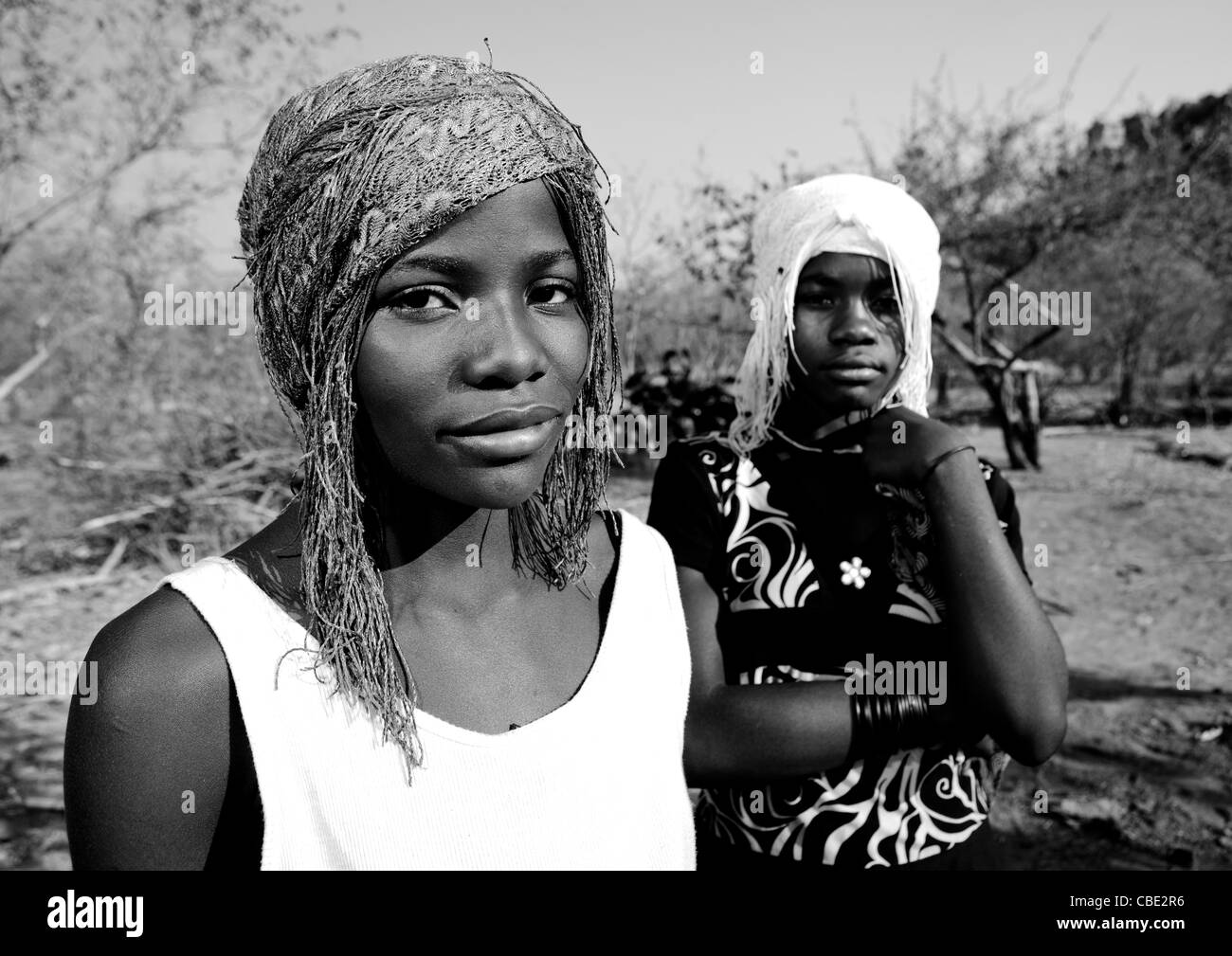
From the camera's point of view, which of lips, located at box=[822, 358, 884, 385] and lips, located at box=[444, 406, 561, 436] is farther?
lips, located at box=[822, 358, 884, 385]

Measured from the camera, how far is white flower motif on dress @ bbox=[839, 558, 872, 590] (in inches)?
59.8

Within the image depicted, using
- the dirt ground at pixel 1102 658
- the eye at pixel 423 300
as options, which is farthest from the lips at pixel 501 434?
the dirt ground at pixel 1102 658

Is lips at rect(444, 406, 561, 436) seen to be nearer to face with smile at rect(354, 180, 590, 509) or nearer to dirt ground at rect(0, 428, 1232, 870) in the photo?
face with smile at rect(354, 180, 590, 509)

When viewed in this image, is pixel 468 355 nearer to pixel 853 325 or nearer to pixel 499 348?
pixel 499 348

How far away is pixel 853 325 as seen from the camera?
1.60m

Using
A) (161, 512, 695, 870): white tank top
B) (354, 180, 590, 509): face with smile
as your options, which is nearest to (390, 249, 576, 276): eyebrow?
(354, 180, 590, 509): face with smile

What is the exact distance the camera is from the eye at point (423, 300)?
0.94m

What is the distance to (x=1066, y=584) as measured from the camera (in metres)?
6.61

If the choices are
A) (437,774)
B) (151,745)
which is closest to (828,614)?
(437,774)

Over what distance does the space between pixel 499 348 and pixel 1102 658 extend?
536 cm

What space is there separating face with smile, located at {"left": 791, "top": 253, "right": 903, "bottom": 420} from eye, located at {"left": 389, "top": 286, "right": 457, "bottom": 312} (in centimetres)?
83

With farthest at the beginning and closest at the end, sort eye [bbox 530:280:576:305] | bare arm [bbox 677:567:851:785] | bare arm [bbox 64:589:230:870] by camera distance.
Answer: bare arm [bbox 677:567:851:785] < eye [bbox 530:280:576:305] < bare arm [bbox 64:589:230:870]

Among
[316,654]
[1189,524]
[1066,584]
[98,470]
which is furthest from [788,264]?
[1189,524]
